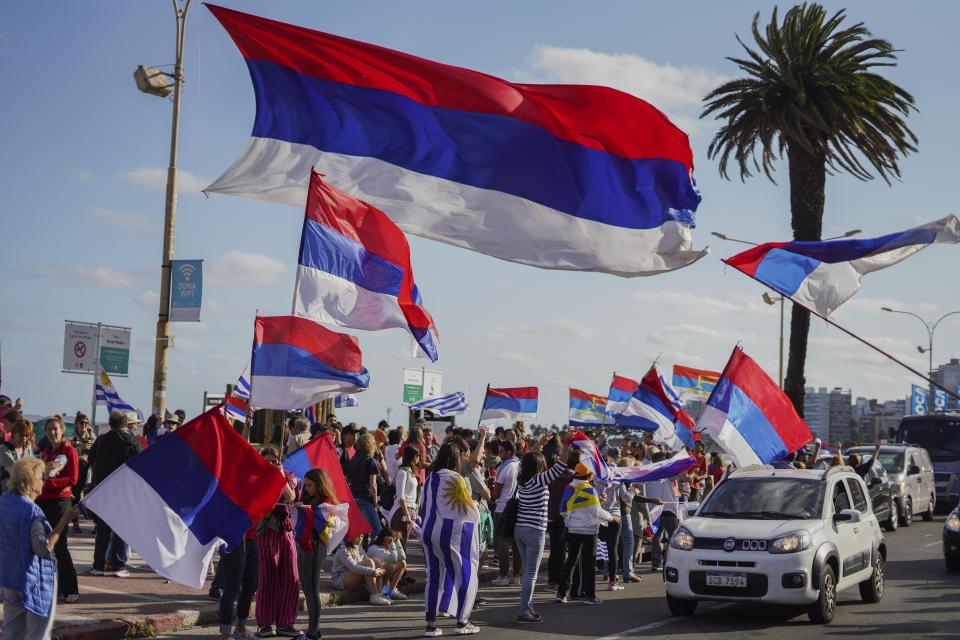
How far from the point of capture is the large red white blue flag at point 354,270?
10594 mm

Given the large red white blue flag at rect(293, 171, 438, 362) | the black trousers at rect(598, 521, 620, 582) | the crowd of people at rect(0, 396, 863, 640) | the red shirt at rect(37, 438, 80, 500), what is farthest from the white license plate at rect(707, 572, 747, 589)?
the red shirt at rect(37, 438, 80, 500)

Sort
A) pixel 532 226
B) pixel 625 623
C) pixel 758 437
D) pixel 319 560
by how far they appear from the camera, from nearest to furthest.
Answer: pixel 319 560
pixel 532 226
pixel 625 623
pixel 758 437

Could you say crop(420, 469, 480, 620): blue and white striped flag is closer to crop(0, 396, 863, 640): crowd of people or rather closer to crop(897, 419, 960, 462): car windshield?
crop(0, 396, 863, 640): crowd of people

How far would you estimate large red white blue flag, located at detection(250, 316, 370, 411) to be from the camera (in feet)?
35.1

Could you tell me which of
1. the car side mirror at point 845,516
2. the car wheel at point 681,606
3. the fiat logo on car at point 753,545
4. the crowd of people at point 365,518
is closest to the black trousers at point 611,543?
the crowd of people at point 365,518

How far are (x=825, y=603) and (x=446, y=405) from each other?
61.3ft

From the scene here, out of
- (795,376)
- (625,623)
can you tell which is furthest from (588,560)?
(795,376)

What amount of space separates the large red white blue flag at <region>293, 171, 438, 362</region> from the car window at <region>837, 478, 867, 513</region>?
5.72m

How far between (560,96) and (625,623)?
566cm

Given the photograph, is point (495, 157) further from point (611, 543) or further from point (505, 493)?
point (611, 543)

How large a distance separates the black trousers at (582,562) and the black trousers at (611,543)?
1.16m

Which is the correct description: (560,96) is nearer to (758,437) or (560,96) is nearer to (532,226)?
(532,226)

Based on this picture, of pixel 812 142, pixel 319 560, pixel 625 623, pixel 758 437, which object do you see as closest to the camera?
pixel 319 560

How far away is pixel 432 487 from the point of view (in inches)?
441
